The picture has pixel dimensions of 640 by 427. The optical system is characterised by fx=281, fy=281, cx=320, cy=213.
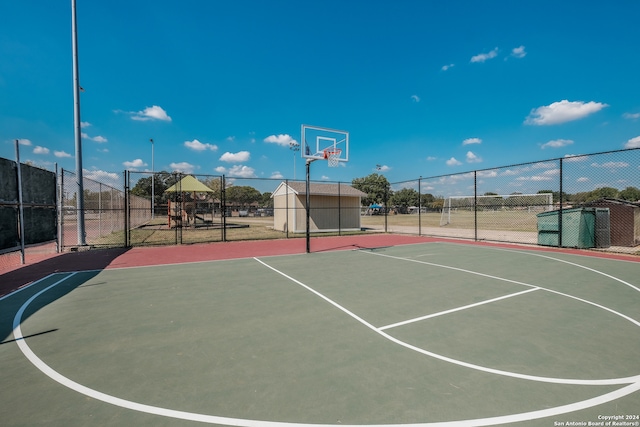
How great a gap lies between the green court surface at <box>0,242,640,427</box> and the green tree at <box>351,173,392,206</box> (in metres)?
70.4

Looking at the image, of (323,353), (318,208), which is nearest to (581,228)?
(323,353)

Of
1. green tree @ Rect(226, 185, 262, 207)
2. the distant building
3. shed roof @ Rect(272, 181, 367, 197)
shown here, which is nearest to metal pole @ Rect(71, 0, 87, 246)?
shed roof @ Rect(272, 181, 367, 197)

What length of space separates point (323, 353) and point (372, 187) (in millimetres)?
77313

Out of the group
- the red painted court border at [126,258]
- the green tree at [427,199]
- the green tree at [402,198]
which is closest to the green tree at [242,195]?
the green tree at [402,198]

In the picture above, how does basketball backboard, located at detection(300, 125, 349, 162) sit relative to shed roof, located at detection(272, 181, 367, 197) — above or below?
above

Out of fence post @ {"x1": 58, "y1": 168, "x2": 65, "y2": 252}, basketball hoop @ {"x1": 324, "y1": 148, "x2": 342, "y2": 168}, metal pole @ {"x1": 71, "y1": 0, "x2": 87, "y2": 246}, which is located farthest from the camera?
basketball hoop @ {"x1": 324, "y1": 148, "x2": 342, "y2": 168}

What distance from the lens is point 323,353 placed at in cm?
365

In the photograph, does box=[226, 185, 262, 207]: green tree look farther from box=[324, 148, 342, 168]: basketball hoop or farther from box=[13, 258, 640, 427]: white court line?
box=[13, 258, 640, 427]: white court line

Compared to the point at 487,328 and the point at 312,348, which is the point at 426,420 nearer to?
the point at 312,348

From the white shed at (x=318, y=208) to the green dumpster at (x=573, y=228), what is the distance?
485 inches

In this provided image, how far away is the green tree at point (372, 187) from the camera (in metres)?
76.8

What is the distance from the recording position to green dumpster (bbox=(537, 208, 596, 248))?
12.5 metres

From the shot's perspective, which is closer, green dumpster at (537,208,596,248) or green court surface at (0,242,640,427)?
green court surface at (0,242,640,427)

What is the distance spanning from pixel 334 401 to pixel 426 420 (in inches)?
32.9
